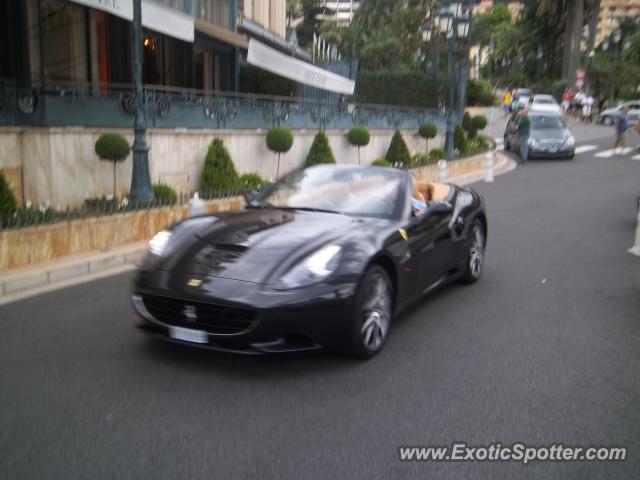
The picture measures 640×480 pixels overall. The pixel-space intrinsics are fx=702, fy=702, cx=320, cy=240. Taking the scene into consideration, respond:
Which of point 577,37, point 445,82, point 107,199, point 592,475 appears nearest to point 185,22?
point 107,199

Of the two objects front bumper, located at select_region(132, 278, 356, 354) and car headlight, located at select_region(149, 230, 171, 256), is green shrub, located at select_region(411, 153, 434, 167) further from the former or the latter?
front bumper, located at select_region(132, 278, 356, 354)

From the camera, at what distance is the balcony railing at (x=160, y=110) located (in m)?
10.1

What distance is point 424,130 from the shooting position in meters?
21.4

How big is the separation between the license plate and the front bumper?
11 mm

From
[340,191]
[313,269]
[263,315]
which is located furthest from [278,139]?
[263,315]

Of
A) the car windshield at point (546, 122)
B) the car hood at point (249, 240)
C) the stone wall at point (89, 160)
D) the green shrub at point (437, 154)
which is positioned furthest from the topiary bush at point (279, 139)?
the car windshield at point (546, 122)

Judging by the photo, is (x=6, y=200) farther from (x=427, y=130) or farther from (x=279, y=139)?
(x=427, y=130)

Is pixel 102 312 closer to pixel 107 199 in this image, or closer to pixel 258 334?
pixel 258 334

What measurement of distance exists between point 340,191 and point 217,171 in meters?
7.05

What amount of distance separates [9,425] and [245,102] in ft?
36.4

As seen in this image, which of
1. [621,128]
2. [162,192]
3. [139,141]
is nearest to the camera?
[139,141]

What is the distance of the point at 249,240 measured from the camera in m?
5.08

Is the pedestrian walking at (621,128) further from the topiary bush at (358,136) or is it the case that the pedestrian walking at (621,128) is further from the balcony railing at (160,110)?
the topiary bush at (358,136)

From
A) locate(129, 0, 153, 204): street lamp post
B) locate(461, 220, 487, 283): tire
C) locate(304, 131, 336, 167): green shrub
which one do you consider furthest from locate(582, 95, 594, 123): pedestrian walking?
locate(461, 220, 487, 283): tire
